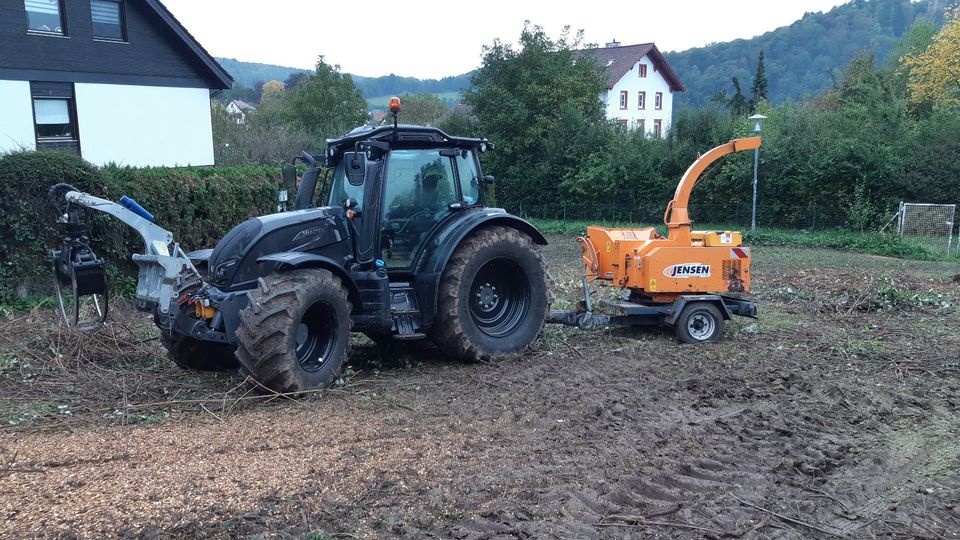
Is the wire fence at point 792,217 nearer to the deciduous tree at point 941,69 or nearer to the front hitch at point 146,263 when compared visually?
the deciduous tree at point 941,69

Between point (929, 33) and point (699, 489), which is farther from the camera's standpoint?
point (929, 33)

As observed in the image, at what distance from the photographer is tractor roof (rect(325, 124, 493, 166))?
7234mm

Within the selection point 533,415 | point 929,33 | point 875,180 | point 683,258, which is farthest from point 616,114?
point 533,415

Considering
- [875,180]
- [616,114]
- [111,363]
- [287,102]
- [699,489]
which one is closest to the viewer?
[699,489]

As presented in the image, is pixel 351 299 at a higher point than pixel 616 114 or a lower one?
lower

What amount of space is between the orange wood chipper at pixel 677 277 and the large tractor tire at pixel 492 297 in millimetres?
867

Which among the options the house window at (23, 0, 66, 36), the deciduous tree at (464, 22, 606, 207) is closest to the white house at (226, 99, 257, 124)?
the deciduous tree at (464, 22, 606, 207)

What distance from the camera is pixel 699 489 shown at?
4723mm

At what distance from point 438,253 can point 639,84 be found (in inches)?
1905

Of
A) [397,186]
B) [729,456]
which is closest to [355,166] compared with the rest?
[397,186]

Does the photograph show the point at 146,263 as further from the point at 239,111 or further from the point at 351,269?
the point at 239,111

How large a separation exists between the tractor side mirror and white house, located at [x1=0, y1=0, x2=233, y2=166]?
40.7 feet

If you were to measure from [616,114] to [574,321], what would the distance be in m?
45.3

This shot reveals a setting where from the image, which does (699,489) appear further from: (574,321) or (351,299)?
(574,321)
